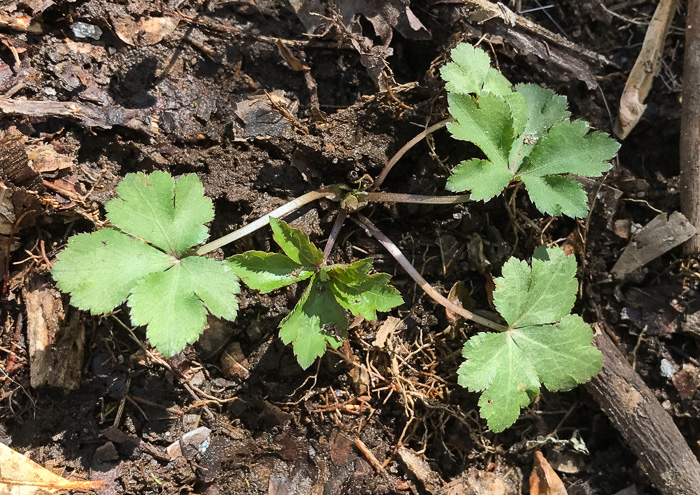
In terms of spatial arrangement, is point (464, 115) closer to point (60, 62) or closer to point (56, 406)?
point (60, 62)

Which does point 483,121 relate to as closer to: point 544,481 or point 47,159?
point 544,481

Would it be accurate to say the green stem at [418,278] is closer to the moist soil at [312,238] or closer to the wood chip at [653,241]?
the moist soil at [312,238]

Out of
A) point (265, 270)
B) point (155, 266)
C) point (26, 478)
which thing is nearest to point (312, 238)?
point (265, 270)

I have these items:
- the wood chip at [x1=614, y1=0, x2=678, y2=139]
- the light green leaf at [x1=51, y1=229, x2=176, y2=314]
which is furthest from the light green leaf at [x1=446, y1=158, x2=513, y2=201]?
the light green leaf at [x1=51, y1=229, x2=176, y2=314]

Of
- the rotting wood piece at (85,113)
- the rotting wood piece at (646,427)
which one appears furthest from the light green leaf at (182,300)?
the rotting wood piece at (646,427)

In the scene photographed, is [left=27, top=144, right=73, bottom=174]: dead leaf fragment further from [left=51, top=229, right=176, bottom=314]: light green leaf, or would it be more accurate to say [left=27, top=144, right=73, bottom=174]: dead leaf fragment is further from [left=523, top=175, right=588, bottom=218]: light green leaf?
[left=523, top=175, right=588, bottom=218]: light green leaf

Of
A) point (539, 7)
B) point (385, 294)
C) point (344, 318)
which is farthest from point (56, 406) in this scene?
point (539, 7)
